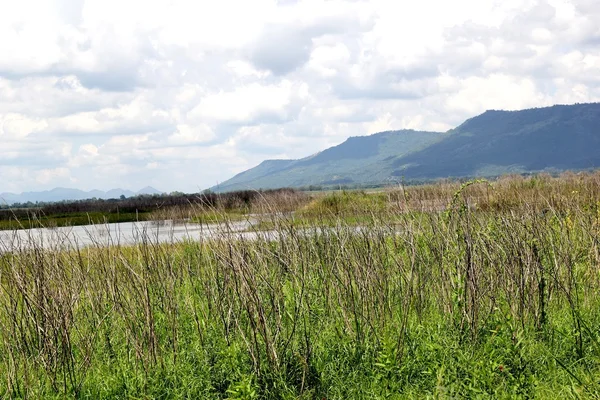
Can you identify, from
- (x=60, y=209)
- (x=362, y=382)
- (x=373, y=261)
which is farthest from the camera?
(x=60, y=209)

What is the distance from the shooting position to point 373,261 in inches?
280

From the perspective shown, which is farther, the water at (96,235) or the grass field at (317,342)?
the water at (96,235)

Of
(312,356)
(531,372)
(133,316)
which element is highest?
(133,316)

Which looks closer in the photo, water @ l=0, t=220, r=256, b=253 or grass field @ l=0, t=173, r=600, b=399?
grass field @ l=0, t=173, r=600, b=399

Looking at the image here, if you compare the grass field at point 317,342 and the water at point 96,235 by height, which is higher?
the water at point 96,235

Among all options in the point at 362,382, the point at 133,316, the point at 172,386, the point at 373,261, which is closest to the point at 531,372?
the point at 362,382

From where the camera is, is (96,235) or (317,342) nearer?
(317,342)

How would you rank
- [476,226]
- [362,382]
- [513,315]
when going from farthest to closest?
[476,226]
[513,315]
[362,382]

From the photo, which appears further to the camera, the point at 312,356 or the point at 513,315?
the point at 513,315

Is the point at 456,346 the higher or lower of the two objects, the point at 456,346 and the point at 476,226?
the lower

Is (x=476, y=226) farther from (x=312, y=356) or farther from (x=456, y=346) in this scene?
(x=312, y=356)

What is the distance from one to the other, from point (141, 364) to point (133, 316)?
952mm

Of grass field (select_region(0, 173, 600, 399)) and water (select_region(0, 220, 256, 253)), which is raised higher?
water (select_region(0, 220, 256, 253))

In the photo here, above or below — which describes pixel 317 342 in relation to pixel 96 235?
below
